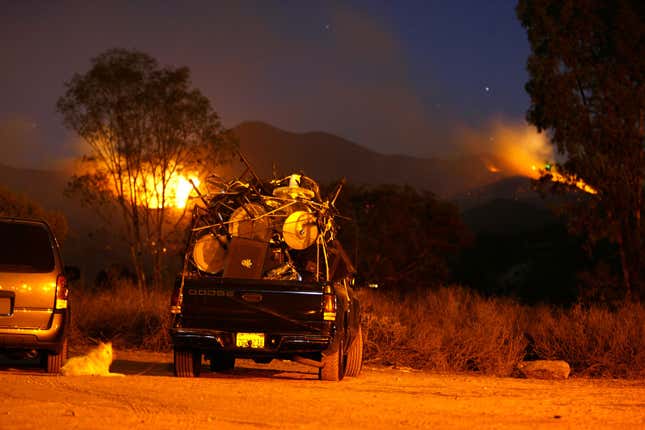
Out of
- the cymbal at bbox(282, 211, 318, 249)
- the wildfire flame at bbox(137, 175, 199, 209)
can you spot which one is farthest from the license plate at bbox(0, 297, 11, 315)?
the wildfire flame at bbox(137, 175, 199, 209)

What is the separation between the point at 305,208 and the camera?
14.6 meters

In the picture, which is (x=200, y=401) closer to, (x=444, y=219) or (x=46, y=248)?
(x=46, y=248)

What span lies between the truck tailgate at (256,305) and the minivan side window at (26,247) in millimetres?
1871

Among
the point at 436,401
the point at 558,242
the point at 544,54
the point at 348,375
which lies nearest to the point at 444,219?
the point at 558,242

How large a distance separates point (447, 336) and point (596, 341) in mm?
2596

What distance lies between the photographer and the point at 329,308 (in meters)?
12.9

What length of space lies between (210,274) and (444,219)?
155 feet

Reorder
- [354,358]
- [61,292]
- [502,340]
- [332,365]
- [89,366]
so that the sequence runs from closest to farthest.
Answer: [61,292] < [332,365] < [89,366] < [354,358] < [502,340]

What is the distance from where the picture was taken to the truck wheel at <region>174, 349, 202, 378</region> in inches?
532

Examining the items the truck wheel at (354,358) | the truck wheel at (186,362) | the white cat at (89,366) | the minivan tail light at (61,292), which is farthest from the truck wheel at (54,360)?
the truck wheel at (354,358)

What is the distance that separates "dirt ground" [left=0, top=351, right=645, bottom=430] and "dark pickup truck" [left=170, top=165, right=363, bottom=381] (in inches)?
17.4

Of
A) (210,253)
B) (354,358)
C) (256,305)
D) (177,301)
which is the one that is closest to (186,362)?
(177,301)

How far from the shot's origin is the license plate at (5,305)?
12914 millimetres

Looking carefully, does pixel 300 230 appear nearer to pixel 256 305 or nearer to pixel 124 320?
pixel 256 305
